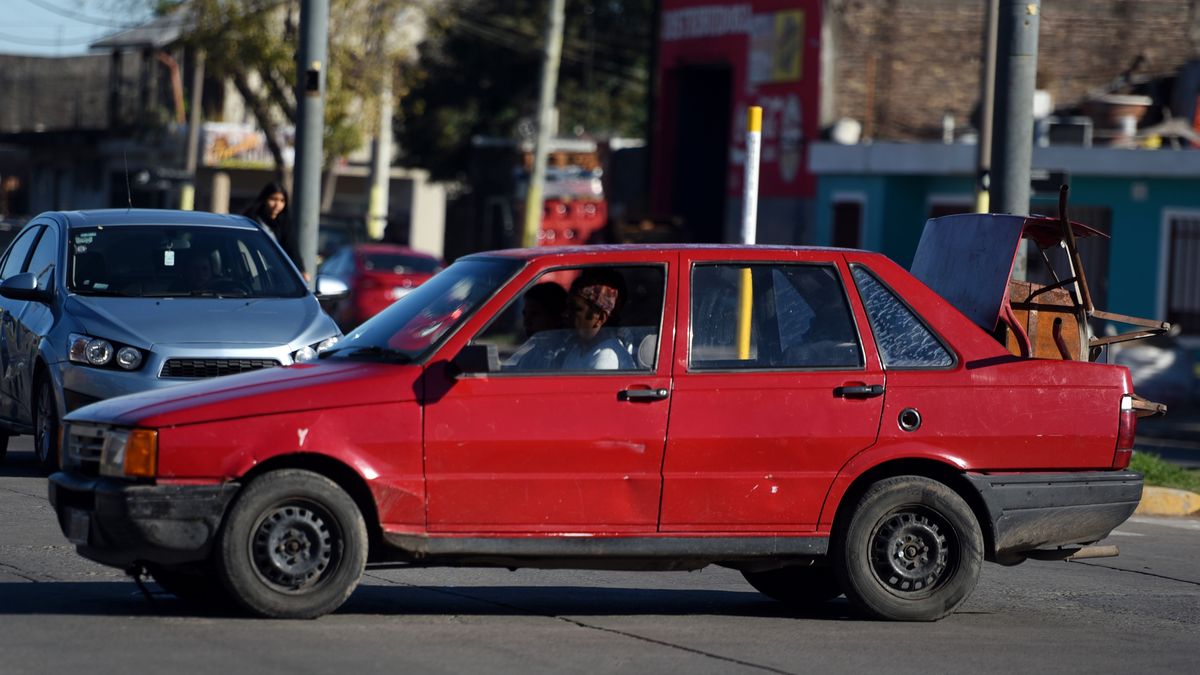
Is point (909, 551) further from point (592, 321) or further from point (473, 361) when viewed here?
point (473, 361)

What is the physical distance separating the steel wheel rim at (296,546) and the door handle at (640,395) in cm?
124

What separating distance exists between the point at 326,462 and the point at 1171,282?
23.1 m

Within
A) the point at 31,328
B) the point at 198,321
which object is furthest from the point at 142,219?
the point at 198,321

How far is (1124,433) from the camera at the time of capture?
314 inches

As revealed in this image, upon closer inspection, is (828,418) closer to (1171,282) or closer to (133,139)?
(1171,282)

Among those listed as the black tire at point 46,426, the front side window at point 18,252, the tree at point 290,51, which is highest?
the tree at point 290,51

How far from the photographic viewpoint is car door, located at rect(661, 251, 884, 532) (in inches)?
294

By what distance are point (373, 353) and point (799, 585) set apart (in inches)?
90.1

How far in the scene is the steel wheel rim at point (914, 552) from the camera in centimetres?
776

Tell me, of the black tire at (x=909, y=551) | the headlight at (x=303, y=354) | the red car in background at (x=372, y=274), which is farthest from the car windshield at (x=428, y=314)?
the red car in background at (x=372, y=274)

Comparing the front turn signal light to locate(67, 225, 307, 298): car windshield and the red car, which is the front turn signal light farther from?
locate(67, 225, 307, 298): car windshield

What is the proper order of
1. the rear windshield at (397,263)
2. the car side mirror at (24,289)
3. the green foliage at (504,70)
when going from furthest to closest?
the green foliage at (504,70)
the rear windshield at (397,263)
the car side mirror at (24,289)

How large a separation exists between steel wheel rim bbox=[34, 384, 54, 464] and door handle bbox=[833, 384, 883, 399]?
5668mm

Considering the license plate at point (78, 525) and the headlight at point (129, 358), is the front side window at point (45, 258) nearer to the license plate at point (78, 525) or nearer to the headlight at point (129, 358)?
the headlight at point (129, 358)
